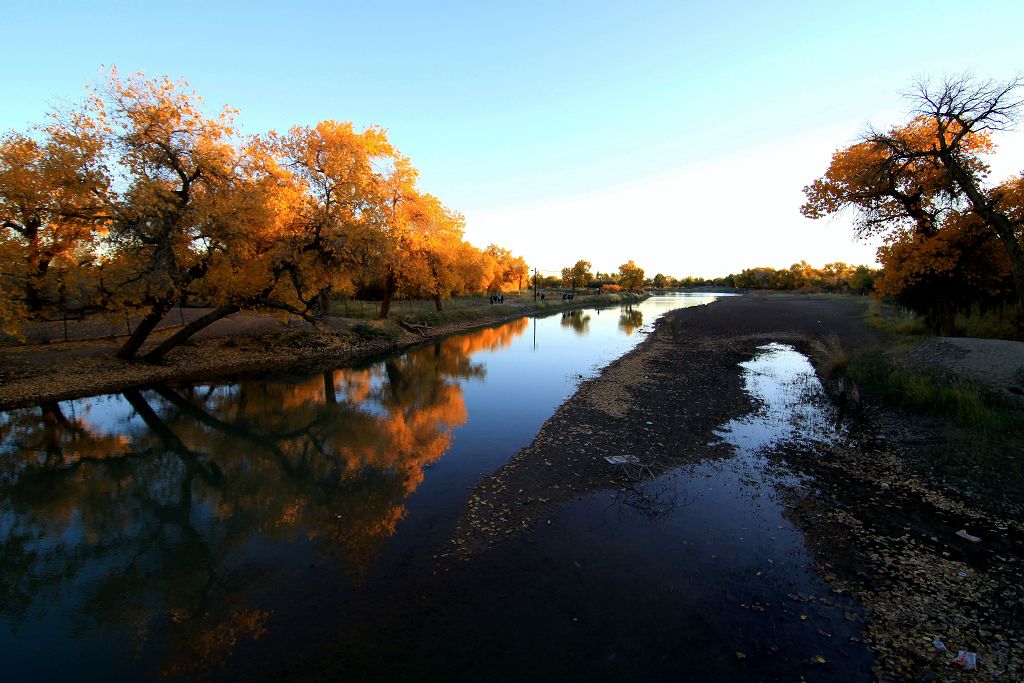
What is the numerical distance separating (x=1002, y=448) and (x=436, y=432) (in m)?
12.9

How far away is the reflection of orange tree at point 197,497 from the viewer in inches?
229

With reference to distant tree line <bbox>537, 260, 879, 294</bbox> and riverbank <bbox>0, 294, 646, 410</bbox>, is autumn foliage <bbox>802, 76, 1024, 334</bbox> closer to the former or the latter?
→ riverbank <bbox>0, 294, 646, 410</bbox>

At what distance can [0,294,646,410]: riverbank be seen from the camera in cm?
1628

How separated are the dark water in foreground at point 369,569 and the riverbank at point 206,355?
489 centimetres

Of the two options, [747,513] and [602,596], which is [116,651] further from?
[747,513]

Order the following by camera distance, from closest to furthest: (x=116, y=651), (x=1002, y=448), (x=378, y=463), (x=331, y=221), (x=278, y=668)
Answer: (x=278, y=668) → (x=116, y=651) → (x=1002, y=448) → (x=378, y=463) → (x=331, y=221)

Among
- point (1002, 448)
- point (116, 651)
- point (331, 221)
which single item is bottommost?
point (116, 651)

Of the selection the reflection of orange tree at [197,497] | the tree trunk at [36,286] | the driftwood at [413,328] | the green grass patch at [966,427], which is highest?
the tree trunk at [36,286]

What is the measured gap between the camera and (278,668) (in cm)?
454

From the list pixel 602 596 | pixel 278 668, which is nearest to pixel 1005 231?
pixel 602 596

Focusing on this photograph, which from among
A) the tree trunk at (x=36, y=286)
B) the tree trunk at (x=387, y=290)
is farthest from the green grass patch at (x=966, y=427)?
the tree trunk at (x=387, y=290)

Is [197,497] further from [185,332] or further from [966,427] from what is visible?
[966,427]

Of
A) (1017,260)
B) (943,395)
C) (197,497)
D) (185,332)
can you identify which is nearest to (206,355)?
(185,332)

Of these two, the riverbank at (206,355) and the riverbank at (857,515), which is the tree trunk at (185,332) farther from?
the riverbank at (857,515)
